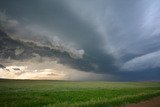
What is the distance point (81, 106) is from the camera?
73.0 feet

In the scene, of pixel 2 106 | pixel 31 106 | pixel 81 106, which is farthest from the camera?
pixel 31 106

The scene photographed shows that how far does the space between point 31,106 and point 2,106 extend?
144 inches

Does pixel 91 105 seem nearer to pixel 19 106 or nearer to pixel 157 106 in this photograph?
pixel 157 106

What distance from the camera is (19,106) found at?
28766 mm

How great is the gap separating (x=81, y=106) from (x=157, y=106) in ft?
23.0

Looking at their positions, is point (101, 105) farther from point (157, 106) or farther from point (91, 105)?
point (157, 106)

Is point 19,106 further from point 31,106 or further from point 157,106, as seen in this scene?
point 157,106

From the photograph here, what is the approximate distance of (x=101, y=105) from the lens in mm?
23359

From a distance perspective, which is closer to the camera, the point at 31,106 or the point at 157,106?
the point at 157,106

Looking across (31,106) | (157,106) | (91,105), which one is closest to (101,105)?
(91,105)

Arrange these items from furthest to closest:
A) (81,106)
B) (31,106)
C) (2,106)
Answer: (31,106), (2,106), (81,106)

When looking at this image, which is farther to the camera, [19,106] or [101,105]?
[19,106]

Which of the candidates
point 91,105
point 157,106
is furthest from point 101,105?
point 157,106

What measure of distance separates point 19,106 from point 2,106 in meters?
1.94
